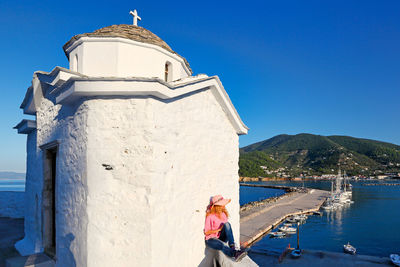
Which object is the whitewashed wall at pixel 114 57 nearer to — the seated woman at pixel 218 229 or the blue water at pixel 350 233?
the seated woman at pixel 218 229

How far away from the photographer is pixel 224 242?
525 cm

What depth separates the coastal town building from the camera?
4.17 meters

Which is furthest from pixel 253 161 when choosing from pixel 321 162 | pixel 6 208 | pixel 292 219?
pixel 6 208

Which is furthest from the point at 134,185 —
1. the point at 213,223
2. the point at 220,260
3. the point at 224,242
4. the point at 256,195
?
the point at 256,195

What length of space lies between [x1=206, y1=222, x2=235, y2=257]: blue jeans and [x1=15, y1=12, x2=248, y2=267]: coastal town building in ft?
1.44

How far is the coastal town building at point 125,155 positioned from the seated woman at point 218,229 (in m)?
0.29

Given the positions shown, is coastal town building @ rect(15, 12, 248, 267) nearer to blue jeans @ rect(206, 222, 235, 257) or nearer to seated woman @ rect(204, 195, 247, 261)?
seated woman @ rect(204, 195, 247, 261)

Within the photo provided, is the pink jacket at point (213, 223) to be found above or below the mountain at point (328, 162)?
above

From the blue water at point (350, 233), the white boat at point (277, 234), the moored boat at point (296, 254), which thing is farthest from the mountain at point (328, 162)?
the moored boat at point (296, 254)

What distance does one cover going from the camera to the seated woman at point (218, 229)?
5020 millimetres

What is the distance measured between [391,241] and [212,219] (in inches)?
1436

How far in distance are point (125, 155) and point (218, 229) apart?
272cm

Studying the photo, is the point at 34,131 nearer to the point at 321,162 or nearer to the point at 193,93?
the point at 193,93

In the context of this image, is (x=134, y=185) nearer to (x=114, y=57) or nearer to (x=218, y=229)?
(x=218, y=229)
